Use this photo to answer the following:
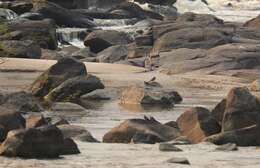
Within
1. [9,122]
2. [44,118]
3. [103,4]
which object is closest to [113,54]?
[44,118]

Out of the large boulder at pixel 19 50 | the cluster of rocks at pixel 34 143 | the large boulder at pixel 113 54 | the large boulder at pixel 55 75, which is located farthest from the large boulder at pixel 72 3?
the cluster of rocks at pixel 34 143

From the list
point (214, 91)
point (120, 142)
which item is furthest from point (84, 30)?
point (120, 142)

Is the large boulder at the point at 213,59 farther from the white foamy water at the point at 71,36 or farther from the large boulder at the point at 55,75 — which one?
the white foamy water at the point at 71,36

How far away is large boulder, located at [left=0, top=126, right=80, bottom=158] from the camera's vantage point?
8.72 metres

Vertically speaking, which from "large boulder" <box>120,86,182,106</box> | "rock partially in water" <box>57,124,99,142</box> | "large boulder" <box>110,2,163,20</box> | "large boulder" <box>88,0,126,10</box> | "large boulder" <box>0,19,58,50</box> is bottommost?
"large boulder" <box>88,0,126,10</box>

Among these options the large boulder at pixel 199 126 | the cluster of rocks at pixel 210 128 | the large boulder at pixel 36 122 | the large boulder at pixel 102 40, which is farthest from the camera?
the large boulder at pixel 102 40

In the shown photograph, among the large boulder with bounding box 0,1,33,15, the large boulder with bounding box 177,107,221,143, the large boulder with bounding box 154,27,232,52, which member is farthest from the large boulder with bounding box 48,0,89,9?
the large boulder with bounding box 177,107,221,143

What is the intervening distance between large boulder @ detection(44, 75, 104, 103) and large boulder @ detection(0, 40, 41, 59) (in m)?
7.01

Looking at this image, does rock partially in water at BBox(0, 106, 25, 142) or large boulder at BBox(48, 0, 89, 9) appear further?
large boulder at BBox(48, 0, 89, 9)

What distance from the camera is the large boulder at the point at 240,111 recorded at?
36.6 feet

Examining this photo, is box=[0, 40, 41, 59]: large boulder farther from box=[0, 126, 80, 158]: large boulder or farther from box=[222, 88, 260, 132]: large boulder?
box=[0, 126, 80, 158]: large boulder

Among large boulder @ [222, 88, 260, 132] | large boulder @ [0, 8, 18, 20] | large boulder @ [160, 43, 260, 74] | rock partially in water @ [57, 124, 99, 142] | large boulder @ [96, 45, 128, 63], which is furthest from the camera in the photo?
large boulder @ [0, 8, 18, 20]

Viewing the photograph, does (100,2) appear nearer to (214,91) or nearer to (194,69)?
(194,69)

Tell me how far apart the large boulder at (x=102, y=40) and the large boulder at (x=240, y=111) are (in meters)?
21.5
